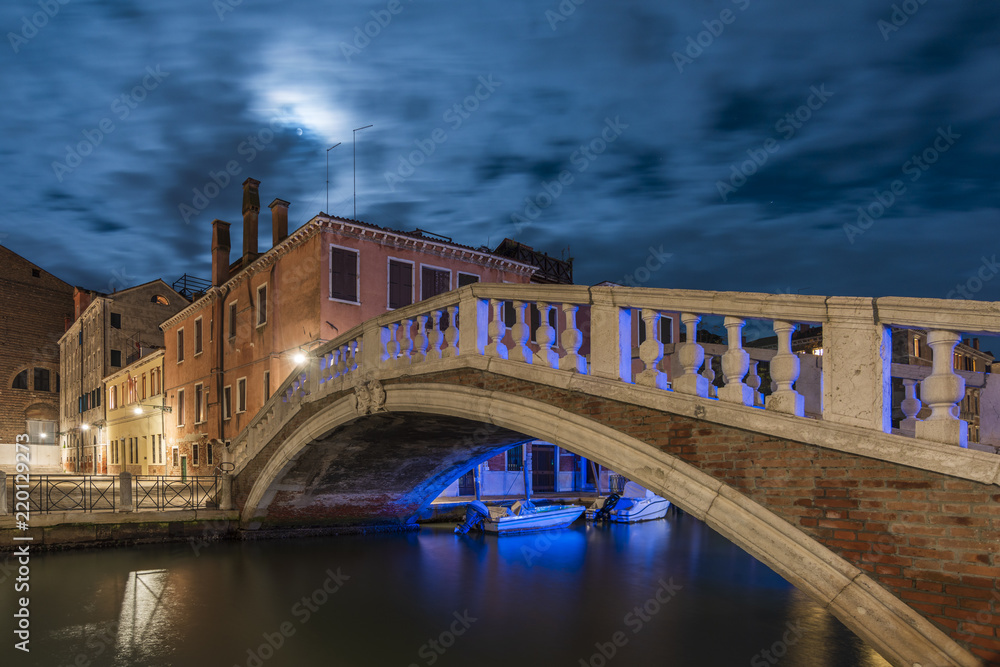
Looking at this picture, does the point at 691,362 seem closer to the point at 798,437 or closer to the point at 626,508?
the point at 798,437

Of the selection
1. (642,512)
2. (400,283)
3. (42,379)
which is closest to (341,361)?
(400,283)

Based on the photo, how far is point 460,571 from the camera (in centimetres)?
1029

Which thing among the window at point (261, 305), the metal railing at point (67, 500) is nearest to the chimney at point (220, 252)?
the window at point (261, 305)

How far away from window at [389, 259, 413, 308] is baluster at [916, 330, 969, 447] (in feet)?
41.9

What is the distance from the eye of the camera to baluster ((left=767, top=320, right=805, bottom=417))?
4242mm

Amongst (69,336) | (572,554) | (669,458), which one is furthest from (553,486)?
(69,336)

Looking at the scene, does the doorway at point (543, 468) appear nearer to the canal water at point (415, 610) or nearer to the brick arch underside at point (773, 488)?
the canal water at point (415, 610)

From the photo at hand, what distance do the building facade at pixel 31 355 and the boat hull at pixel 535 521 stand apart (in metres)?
22.7

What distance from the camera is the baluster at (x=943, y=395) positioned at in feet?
11.7

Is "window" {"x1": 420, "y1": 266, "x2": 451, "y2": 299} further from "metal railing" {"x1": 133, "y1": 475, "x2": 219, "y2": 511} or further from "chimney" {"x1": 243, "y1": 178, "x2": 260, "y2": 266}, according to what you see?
"metal railing" {"x1": 133, "y1": 475, "x2": 219, "y2": 511}

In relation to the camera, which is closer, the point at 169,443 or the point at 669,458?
the point at 669,458

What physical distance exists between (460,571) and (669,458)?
631 cm

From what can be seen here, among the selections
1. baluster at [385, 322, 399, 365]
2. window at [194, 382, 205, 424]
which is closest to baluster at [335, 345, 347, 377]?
Result: baluster at [385, 322, 399, 365]

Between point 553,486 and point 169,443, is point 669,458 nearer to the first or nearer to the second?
point 553,486
